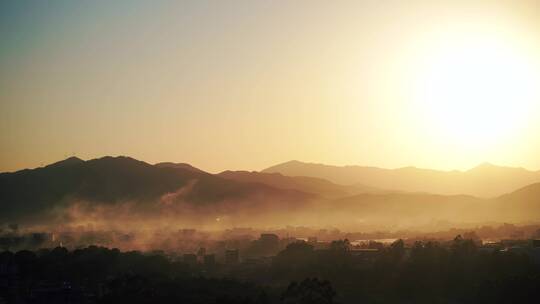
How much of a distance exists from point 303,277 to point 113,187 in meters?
87.8

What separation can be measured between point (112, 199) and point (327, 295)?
9882 centimetres

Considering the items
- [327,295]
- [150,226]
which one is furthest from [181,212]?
[327,295]

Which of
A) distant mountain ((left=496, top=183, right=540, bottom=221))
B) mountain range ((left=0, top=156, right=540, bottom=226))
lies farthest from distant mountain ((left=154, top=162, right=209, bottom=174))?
distant mountain ((left=496, top=183, right=540, bottom=221))

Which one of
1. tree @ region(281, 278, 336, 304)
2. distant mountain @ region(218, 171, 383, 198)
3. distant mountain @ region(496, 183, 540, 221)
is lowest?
tree @ region(281, 278, 336, 304)

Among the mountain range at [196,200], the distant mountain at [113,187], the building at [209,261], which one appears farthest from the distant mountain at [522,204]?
the building at [209,261]

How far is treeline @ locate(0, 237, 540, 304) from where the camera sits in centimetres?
3535

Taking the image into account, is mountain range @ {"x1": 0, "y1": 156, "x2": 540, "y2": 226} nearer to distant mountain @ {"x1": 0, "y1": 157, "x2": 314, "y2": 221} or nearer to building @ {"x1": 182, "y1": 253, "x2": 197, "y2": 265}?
distant mountain @ {"x1": 0, "y1": 157, "x2": 314, "y2": 221}

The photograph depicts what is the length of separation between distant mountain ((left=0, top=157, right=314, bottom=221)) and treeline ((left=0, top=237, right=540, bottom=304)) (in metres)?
65.8

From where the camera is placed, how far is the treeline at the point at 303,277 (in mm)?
35350

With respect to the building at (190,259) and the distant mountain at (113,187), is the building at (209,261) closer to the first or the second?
the building at (190,259)

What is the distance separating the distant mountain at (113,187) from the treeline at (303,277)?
65818 mm

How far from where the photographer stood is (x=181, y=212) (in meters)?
132

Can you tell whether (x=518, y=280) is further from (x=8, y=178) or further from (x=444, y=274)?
(x=8, y=178)

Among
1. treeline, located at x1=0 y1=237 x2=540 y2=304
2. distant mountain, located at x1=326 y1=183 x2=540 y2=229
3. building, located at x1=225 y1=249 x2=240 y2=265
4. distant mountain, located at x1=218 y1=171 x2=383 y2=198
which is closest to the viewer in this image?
treeline, located at x1=0 y1=237 x2=540 y2=304
